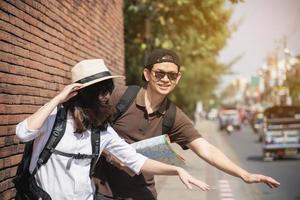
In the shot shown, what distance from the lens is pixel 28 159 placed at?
3.13m

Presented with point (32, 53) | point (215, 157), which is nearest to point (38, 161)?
point (215, 157)

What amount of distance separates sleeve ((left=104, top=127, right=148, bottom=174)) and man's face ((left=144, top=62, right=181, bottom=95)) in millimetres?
552

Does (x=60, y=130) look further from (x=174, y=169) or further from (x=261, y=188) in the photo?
(x=261, y=188)

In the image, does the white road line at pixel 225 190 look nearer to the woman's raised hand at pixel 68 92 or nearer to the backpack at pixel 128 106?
the backpack at pixel 128 106

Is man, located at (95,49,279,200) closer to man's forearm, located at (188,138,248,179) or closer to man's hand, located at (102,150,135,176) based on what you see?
man's forearm, located at (188,138,248,179)

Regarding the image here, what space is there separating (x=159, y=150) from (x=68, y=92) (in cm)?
92

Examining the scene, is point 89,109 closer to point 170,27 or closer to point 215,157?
point 215,157

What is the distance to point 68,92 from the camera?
10.2 feet

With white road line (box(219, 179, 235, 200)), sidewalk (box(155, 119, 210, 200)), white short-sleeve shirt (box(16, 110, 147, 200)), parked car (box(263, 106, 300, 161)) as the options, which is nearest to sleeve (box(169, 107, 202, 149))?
white short-sleeve shirt (box(16, 110, 147, 200))

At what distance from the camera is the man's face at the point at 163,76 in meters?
3.86

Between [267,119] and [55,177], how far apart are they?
16.6m

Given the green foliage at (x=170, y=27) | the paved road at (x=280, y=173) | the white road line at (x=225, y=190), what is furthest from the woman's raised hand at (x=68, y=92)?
the green foliage at (x=170, y=27)

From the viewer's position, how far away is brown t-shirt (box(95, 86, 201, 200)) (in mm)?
3916

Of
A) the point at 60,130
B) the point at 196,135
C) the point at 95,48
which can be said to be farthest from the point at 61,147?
the point at 95,48
